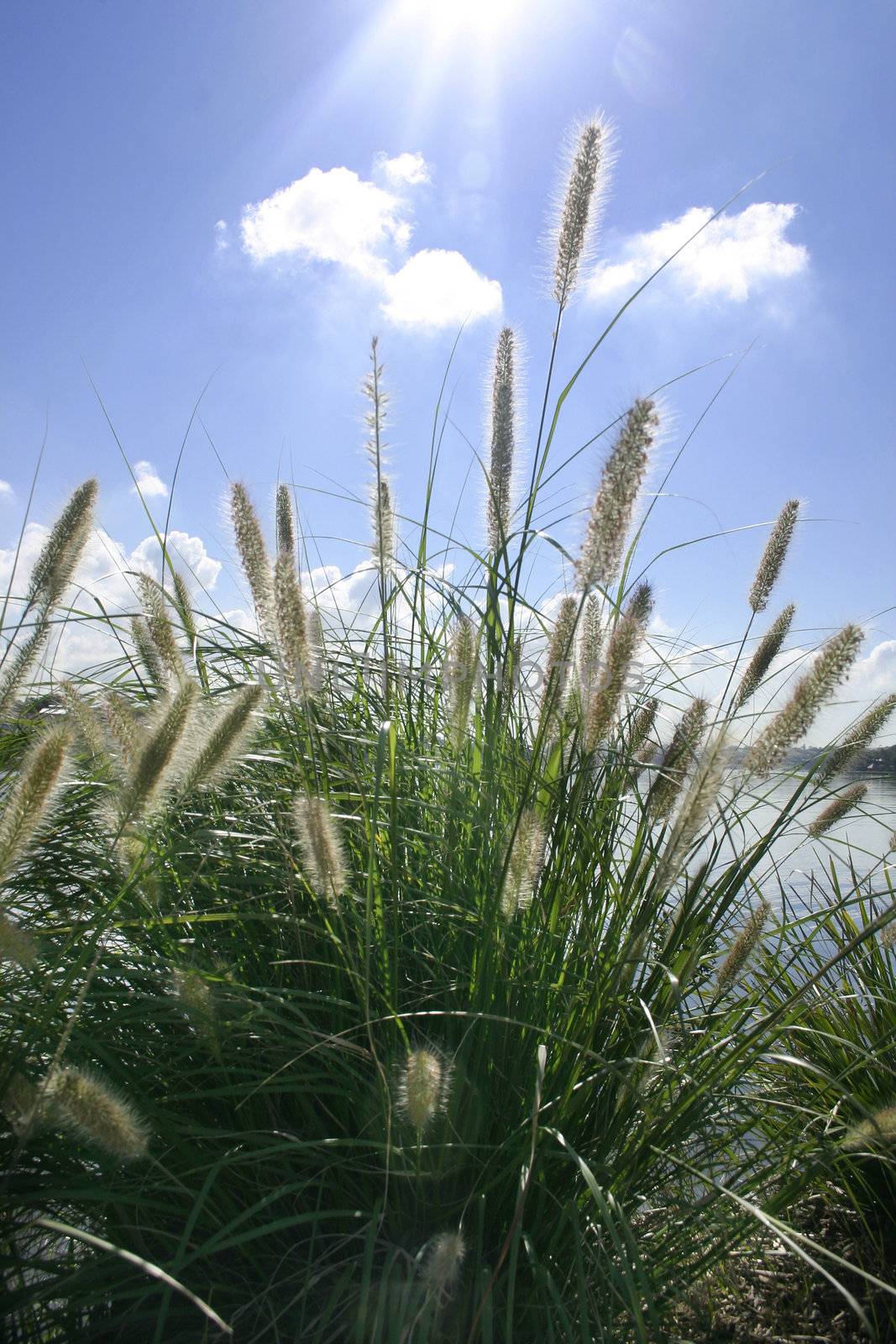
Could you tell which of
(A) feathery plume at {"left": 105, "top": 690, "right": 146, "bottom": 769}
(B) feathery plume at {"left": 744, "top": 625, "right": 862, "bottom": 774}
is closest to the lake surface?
(B) feathery plume at {"left": 744, "top": 625, "right": 862, "bottom": 774}

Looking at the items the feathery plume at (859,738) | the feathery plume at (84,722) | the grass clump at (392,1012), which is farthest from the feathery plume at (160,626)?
the feathery plume at (859,738)

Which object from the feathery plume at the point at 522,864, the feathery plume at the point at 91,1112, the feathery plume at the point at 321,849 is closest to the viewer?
the feathery plume at the point at 91,1112

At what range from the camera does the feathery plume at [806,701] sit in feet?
5.87

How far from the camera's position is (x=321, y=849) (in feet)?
4.39

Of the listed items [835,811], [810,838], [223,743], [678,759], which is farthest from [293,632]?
[835,811]

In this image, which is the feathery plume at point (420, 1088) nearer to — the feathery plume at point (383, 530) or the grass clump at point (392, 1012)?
the grass clump at point (392, 1012)

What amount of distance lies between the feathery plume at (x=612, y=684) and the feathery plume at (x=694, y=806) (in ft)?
0.66

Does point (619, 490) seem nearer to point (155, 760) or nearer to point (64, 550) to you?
point (155, 760)

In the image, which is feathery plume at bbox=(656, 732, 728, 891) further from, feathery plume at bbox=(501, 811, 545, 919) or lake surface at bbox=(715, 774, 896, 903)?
lake surface at bbox=(715, 774, 896, 903)

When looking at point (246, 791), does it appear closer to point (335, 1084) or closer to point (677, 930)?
point (335, 1084)

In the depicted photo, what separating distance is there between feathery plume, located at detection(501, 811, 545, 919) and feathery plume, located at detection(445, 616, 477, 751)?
0.29 meters

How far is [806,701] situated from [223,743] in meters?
1.29

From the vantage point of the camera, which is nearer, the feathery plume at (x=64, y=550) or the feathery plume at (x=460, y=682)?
the feathery plume at (x=460, y=682)

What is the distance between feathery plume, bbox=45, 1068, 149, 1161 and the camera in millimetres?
1058
